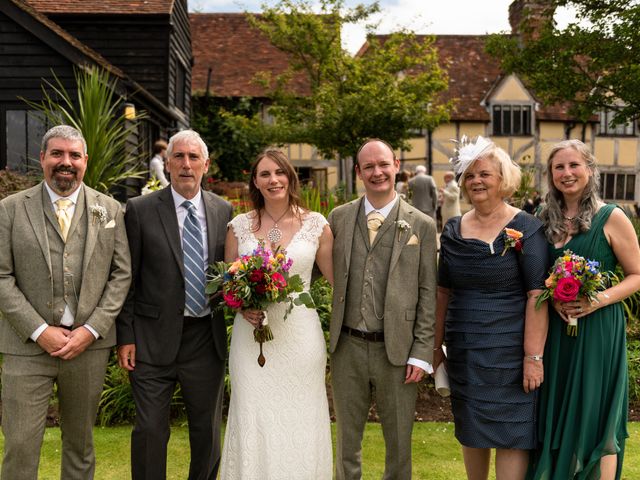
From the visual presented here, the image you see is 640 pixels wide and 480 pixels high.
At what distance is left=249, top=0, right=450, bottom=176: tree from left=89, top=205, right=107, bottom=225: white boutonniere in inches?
627

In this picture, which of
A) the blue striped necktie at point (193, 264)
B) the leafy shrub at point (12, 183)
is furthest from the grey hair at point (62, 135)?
the leafy shrub at point (12, 183)

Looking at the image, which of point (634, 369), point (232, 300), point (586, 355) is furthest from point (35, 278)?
point (634, 369)

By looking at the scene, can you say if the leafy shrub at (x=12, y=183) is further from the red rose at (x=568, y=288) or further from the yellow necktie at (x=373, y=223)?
the red rose at (x=568, y=288)

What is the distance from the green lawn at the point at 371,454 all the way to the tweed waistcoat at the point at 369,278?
159 cm

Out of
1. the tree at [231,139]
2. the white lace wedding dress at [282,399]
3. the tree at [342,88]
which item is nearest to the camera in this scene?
the white lace wedding dress at [282,399]

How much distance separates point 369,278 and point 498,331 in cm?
80

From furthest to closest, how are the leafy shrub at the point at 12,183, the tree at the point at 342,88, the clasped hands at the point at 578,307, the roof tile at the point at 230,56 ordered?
the roof tile at the point at 230,56 → the tree at the point at 342,88 → the leafy shrub at the point at 12,183 → the clasped hands at the point at 578,307

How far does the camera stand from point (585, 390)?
3836mm

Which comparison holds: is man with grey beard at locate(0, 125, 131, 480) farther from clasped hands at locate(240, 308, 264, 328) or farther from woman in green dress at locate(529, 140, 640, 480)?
woman in green dress at locate(529, 140, 640, 480)

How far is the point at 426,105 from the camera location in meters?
21.6

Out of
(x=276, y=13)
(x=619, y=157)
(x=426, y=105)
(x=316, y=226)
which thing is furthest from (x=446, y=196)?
(x=619, y=157)

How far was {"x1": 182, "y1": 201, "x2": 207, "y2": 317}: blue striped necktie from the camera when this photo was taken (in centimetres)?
417

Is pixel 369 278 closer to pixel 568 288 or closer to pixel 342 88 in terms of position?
pixel 568 288

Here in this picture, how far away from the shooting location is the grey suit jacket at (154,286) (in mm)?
4117
